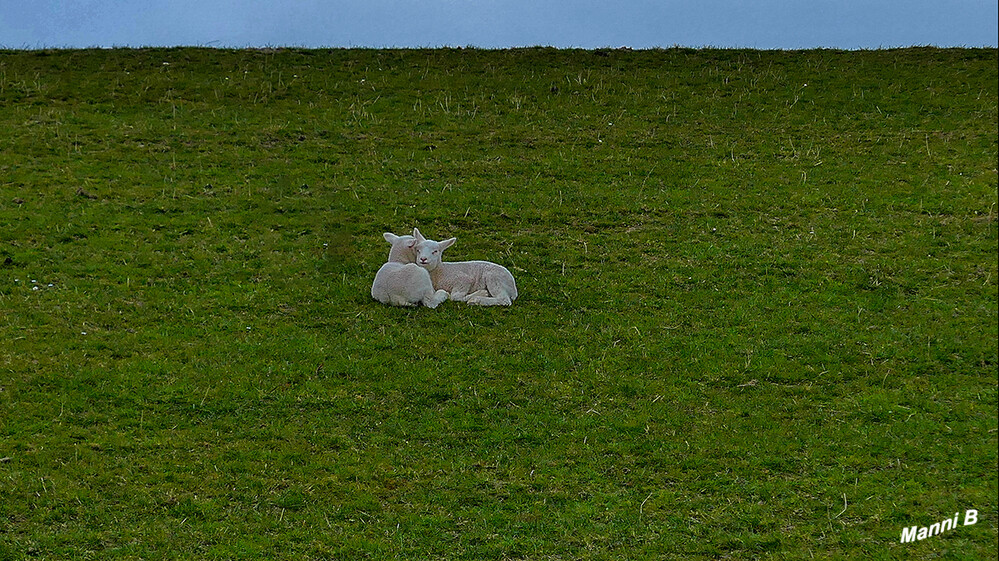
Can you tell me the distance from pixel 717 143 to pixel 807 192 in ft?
11.0

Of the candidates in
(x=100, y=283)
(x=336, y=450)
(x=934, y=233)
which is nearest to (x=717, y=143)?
(x=934, y=233)

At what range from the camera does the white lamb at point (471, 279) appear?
1574cm

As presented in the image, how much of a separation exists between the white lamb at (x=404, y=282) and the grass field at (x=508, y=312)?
225mm

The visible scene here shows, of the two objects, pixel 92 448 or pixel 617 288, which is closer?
pixel 92 448

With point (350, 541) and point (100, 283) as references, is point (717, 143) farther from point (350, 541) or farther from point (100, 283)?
point (350, 541)

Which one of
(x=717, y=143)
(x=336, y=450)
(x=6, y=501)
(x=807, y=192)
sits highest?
(x=717, y=143)

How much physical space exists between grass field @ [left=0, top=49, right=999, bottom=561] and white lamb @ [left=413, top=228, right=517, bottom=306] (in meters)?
0.25

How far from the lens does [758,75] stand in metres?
28.0

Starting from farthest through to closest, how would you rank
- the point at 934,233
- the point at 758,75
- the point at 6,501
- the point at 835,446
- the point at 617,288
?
the point at 758,75
the point at 934,233
the point at 617,288
the point at 835,446
the point at 6,501

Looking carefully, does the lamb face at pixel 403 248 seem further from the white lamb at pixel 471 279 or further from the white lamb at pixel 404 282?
the white lamb at pixel 471 279

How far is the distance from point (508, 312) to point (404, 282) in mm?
1465

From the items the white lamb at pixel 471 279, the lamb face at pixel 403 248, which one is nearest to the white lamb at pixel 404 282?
the lamb face at pixel 403 248

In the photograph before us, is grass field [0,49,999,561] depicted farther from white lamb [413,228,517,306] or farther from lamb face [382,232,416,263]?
lamb face [382,232,416,263]

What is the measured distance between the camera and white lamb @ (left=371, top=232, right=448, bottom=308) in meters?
15.6
